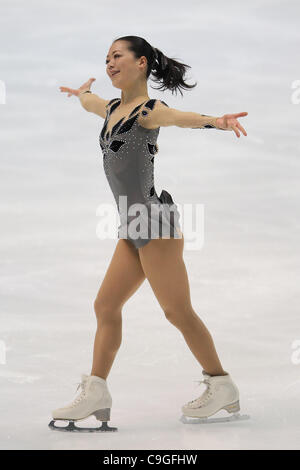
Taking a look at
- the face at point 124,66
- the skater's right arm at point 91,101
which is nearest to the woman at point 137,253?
the face at point 124,66

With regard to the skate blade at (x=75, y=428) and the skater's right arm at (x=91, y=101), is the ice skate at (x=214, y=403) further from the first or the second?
the skater's right arm at (x=91, y=101)

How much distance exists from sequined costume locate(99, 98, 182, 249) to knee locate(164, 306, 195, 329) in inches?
16.8

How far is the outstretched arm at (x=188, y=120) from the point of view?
4.43 metres

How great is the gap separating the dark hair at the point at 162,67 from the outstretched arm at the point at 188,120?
1.43 ft

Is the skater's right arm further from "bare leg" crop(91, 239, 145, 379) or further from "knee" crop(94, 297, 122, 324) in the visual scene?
"knee" crop(94, 297, 122, 324)

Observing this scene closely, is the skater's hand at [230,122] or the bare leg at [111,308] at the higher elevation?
the skater's hand at [230,122]

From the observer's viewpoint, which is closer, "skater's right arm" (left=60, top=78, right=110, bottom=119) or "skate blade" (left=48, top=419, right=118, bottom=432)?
"skate blade" (left=48, top=419, right=118, bottom=432)

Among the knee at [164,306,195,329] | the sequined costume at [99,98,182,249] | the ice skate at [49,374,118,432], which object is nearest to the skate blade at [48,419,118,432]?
the ice skate at [49,374,118,432]

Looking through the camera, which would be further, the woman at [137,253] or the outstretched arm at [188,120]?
the woman at [137,253]

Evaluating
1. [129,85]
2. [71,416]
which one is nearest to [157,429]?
[71,416]

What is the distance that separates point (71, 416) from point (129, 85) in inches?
78.9

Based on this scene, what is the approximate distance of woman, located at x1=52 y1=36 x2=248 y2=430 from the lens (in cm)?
501

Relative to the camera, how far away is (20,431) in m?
4.84

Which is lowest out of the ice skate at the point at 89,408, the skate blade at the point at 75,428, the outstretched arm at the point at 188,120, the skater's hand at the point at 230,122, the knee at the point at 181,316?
the skate blade at the point at 75,428
